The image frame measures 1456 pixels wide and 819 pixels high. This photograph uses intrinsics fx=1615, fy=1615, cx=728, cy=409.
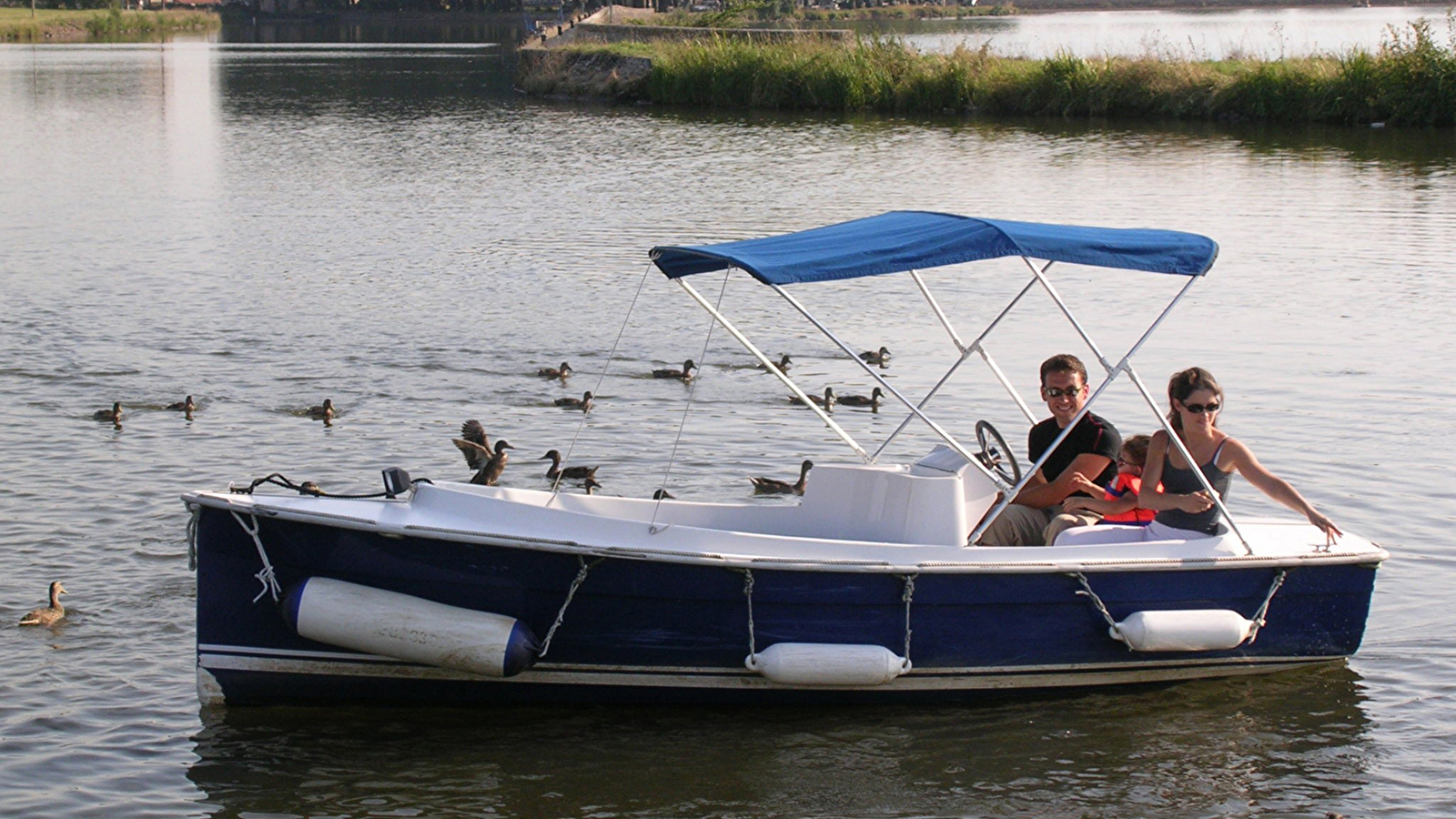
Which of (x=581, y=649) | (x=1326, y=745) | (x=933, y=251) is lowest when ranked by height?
(x=1326, y=745)

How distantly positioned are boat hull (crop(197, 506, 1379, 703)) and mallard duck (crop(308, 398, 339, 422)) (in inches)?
251

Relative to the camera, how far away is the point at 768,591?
7.99m

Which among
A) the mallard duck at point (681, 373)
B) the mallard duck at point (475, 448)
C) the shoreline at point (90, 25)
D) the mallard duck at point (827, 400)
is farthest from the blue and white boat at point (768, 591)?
the shoreline at point (90, 25)

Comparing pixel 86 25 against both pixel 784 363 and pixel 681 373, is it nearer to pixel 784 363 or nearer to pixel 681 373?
pixel 681 373

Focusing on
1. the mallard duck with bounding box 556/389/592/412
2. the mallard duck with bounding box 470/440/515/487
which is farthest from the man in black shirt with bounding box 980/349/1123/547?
the mallard duck with bounding box 556/389/592/412

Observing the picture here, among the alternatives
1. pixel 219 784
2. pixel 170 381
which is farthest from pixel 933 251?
pixel 170 381

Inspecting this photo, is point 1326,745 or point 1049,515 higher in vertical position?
point 1049,515

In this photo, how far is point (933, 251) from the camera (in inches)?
324

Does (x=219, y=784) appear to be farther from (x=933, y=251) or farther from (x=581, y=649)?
(x=933, y=251)

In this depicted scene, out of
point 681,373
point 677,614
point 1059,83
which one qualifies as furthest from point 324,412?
point 1059,83

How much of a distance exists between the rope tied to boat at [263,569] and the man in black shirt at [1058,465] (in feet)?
12.3

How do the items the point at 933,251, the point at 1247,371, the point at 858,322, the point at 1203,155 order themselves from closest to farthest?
the point at 933,251, the point at 1247,371, the point at 858,322, the point at 1203,155

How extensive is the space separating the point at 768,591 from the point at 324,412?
25.3ft

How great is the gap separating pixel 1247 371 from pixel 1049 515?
7849 mm
